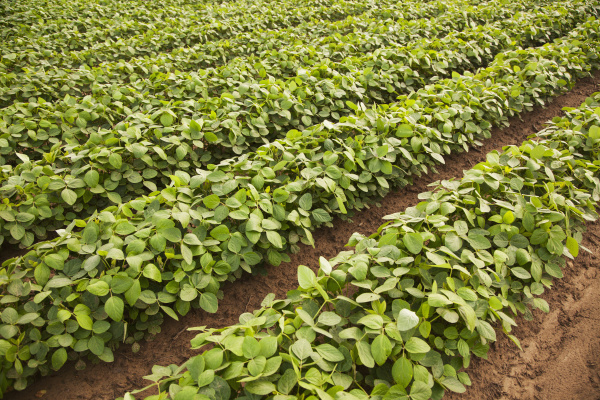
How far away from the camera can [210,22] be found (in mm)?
6820

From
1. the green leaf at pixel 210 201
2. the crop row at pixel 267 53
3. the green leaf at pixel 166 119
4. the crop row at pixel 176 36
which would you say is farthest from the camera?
the crop row at pixel 176 36

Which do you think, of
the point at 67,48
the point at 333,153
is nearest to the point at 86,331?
the point at 333,153

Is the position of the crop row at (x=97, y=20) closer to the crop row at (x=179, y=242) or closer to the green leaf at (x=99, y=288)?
the crop row at (x=179, y=242)

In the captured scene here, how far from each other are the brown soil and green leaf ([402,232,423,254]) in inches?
36.2

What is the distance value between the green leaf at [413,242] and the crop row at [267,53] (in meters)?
3.23

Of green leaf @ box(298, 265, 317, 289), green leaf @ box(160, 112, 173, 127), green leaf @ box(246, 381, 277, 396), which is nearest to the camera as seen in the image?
green leaf @ box(246, 381, 277, 396)

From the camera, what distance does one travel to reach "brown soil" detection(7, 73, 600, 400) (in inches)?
78.1

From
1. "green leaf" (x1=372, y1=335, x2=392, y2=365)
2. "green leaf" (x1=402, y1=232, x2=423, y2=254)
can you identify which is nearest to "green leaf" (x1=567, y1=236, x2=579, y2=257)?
"green leaf" (x1=402, y1=232, x2=423, y2=254)

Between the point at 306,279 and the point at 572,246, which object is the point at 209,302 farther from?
the point at 572,246

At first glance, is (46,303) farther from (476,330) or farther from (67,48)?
(67,48)

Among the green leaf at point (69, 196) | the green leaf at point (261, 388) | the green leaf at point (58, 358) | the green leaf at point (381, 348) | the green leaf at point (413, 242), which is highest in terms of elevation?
the green leaf at point (413, 242)

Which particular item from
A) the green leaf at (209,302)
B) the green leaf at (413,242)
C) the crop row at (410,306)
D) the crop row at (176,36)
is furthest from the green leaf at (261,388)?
the crop row at (176,36)

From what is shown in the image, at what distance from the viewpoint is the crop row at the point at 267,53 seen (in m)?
4.27

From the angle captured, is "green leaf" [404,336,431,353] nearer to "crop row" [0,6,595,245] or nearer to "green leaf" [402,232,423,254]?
"green leaf" [402,232,423,254]
